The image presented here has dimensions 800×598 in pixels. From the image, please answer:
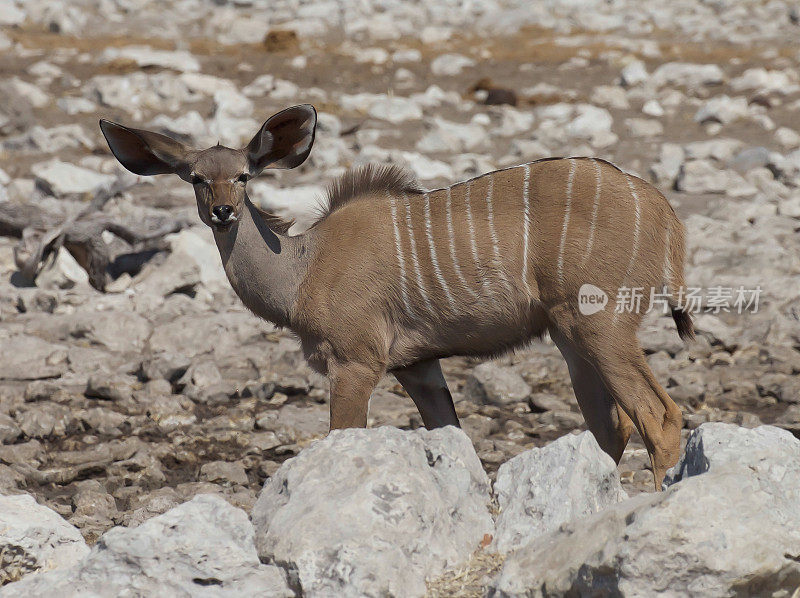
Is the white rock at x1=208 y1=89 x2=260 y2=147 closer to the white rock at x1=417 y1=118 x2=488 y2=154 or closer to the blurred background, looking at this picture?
the blurred background

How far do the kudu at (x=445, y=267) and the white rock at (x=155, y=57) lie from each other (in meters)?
9.35

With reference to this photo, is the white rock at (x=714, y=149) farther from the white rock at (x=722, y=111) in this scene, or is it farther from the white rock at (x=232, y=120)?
the white rock at (x=232, y=120)

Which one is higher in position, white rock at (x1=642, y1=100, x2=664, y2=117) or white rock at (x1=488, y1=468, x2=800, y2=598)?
white rock at (x1=488, y1=468, x2=800, y2=598)

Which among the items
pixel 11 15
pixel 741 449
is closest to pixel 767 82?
pixel 741 449

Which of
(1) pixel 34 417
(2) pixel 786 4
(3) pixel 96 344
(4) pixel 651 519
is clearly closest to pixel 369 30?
(2) pixel 786 4

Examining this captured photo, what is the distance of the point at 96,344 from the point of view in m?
7.02

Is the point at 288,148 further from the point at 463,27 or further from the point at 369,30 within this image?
the point at 463,27

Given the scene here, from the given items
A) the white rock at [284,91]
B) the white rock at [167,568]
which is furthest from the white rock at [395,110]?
the white rock at [167,568]

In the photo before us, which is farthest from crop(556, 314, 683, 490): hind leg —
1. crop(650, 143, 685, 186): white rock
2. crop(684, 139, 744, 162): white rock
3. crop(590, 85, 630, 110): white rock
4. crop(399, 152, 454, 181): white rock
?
crop(590, 85, 630, 110): white rock

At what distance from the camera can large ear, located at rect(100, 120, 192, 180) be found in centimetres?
488

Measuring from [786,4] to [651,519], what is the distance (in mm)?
16587

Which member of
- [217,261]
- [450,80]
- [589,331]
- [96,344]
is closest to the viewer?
[589,331]

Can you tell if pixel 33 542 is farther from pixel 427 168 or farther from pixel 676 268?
pixel 427 168

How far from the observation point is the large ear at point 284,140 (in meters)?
4.82
